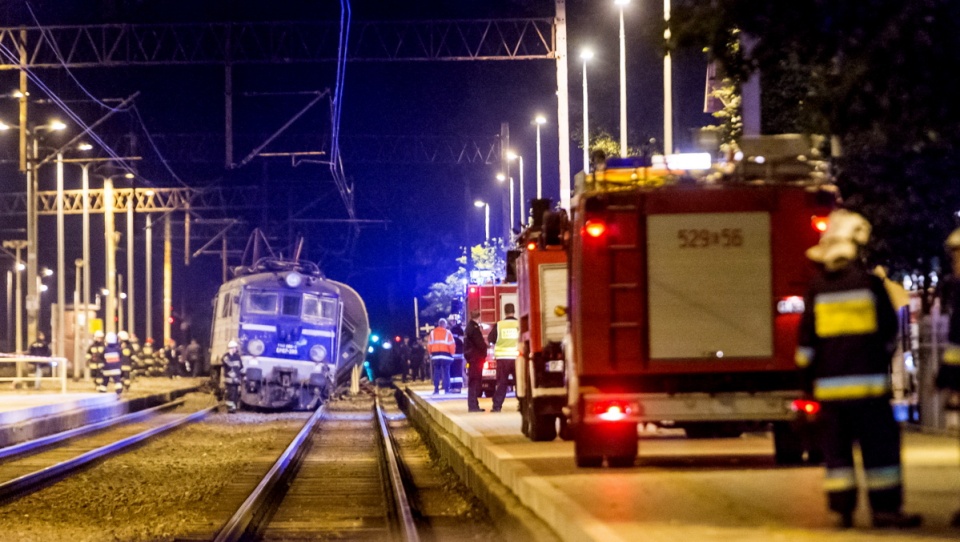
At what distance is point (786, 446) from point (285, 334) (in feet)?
82.8

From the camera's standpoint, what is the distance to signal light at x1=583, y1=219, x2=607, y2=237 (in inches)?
537

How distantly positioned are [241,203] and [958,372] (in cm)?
6295

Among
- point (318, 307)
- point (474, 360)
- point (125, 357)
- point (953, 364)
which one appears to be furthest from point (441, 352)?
point (953, 364)

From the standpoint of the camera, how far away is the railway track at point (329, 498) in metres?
13.9

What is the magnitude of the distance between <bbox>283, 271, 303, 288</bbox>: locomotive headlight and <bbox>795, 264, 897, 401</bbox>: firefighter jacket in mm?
29832

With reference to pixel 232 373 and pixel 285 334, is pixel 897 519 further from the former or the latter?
pixel 285 334

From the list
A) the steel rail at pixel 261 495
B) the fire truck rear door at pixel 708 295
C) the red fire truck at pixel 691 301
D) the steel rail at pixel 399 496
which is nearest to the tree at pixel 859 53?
the red fire truck at pixel 691 301

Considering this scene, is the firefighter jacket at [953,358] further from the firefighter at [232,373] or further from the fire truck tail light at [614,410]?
the firefighter at [232,373]

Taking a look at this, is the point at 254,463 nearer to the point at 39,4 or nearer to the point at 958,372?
the point at 958,372

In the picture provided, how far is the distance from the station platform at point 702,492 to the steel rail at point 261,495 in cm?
234

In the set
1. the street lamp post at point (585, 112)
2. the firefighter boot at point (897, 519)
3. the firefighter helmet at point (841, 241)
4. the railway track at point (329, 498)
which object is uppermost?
the street lamp post at point (585, 112)

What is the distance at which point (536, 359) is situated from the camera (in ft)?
60.6

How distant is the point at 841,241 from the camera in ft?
30.8

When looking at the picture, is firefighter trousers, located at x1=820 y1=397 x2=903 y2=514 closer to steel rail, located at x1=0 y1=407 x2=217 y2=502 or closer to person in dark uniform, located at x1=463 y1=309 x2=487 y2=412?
steel rail, located at x1=0 y1=407 x2=217 y2=502
